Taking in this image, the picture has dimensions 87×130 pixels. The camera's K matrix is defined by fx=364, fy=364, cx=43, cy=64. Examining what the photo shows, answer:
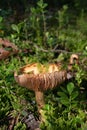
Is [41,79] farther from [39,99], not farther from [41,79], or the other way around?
[39,99]

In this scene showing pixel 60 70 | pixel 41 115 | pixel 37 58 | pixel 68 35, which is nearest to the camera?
pixel 60 70

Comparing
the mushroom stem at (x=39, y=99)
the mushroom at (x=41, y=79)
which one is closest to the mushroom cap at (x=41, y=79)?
the mushroom at (x=41, y=79)

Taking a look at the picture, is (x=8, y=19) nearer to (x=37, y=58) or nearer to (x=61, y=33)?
(x=61, y=33)

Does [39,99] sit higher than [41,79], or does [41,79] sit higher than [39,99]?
[41,79]

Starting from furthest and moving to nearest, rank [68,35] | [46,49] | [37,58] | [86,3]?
[86,3], [68,35], [46,49], [37,58]

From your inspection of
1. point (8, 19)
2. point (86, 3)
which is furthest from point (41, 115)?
point (86, 3)

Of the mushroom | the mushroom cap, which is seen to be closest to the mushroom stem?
the mushroom

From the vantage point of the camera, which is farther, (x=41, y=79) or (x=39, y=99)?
(x=39, y=99)

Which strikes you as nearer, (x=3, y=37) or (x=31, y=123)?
(x=31, y=123)

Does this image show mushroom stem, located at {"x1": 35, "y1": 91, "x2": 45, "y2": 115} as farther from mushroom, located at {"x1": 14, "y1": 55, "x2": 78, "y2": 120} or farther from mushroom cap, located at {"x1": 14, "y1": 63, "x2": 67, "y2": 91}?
mushroom cap, located at {"x1": 14, "y1": 63, "x2": 67, "y2": 91}

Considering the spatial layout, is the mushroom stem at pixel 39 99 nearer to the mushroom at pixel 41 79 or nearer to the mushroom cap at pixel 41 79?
the mushroom at pixel 41 79

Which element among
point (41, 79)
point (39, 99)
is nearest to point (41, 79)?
point (41, 79)
